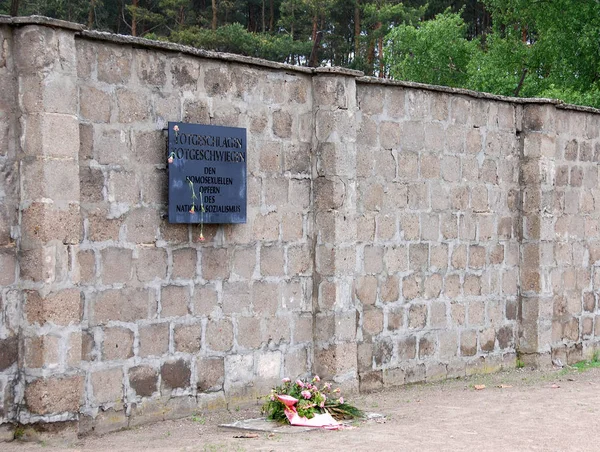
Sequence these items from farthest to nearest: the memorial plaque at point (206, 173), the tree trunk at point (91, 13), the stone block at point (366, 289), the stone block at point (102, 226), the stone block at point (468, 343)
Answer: the tree trunk at point (91, 13)
the stone block at point (468, 343)
the stone block at point (366, 289)
the memorial plaque at point (206, 173)
the stone block at point (102, 226)

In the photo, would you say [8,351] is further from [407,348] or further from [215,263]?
[407,348]

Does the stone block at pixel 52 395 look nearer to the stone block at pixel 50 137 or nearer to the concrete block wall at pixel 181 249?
the concrete block wall at pixel 181 249

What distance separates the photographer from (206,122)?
7.20 m

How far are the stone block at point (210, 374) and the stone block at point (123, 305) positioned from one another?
61 cm

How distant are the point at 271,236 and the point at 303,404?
4.45 ft

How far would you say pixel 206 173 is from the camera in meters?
7.12

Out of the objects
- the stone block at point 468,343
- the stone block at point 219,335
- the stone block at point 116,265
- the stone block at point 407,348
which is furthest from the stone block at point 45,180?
the stone block at point 468,343

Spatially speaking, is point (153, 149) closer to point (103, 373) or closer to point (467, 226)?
point (103, 373)

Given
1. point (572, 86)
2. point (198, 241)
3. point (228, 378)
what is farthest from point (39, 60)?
point (572, 86)

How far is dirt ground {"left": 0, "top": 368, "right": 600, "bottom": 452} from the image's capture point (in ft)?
20.8

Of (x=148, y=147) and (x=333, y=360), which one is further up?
(x=148, y=147)

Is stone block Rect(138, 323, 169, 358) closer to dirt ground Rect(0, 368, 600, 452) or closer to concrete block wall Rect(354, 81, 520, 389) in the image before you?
dirt ground Rect(0, 368, 600, 452)

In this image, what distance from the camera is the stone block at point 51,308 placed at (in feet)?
19.8

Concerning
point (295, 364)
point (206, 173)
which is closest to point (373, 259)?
point (295, 364)
